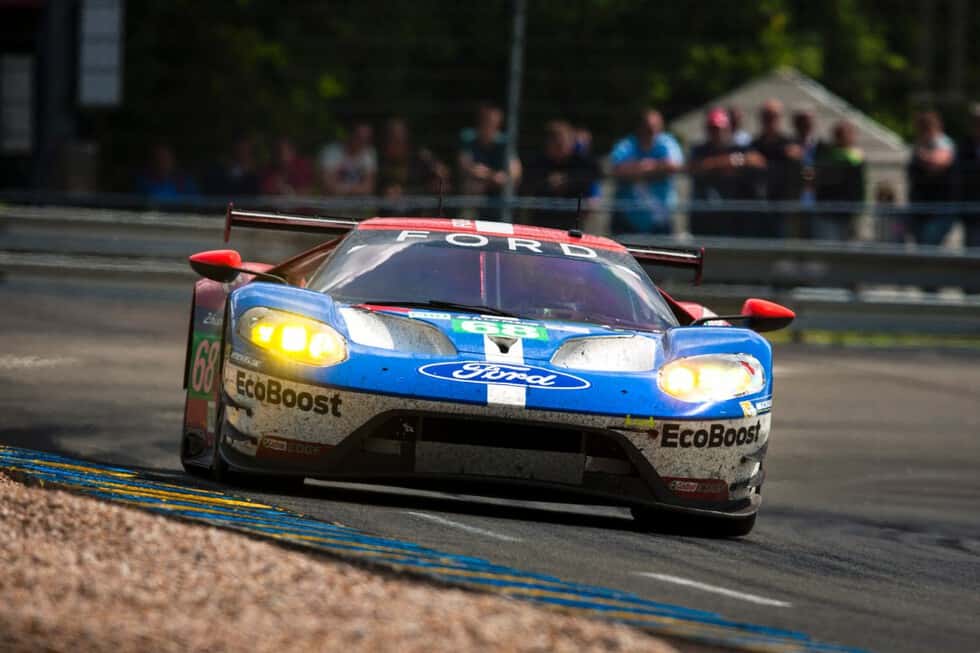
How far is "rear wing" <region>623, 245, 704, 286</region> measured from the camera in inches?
355

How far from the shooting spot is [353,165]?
63.1 ft

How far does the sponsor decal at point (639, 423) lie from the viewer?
22.9 ft

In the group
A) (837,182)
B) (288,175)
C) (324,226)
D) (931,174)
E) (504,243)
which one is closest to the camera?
(504,243)

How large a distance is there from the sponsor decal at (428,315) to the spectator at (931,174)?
1100cm

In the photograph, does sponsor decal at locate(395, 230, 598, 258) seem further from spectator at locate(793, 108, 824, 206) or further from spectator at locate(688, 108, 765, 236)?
spectator at locate(793, 108, 824, 206)

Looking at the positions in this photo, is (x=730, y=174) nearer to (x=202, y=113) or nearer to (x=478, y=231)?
(x=202, y=113)

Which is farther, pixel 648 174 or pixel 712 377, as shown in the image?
pixel 648 174

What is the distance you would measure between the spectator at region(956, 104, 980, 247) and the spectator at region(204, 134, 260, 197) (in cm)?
663

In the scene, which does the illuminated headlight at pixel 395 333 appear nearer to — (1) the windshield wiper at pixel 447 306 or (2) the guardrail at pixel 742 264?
(1) the windshield wiper at pixel 447 306

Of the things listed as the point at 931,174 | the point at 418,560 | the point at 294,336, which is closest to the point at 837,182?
the point at 931,174

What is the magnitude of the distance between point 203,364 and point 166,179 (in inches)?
495

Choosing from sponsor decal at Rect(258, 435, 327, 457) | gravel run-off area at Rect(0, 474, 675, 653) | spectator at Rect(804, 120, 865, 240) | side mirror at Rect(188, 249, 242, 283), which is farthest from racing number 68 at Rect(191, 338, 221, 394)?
spectator at Rect(804, 120, 865, 240)

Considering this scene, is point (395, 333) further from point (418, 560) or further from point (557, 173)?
point (557, 173)

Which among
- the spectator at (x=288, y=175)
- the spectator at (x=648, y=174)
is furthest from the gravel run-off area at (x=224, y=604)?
the spectator at (x=288, y=175)
